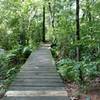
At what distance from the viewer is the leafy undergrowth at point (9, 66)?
7.16m

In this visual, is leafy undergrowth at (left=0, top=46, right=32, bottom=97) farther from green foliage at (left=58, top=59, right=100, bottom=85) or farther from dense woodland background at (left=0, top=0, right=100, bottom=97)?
green foliage at (left=58, top=59, right=100, bottom=85)

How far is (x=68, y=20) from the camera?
12.9 meters

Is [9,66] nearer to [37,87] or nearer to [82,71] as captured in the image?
[82,71]

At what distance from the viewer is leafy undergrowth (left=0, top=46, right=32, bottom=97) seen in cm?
716

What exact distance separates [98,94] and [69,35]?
6.47 meters

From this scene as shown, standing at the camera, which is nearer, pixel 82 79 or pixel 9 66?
pixel 82 79

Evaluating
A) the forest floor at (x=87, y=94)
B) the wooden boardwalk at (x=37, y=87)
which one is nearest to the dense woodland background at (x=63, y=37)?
the forest floor at (x=87, y=94)

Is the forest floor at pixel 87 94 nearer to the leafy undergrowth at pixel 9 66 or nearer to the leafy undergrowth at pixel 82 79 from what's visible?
the leafy undergrowth at pixel 82 79

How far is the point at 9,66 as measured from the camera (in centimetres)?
1063

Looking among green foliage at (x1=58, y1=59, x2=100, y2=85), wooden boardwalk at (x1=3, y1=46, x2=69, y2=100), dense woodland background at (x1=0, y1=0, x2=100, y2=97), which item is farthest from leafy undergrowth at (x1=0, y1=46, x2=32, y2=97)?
green foliage at (x1=58, y1=59, x2=100, y2=85)

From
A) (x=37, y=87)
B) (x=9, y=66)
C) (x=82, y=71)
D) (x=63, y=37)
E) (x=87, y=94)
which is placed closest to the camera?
(x=37, y=87)

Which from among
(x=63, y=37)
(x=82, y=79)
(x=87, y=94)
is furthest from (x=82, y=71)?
(x=63, y=37)

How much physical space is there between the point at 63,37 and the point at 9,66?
3707mm

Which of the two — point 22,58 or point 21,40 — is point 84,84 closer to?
point 22,58
